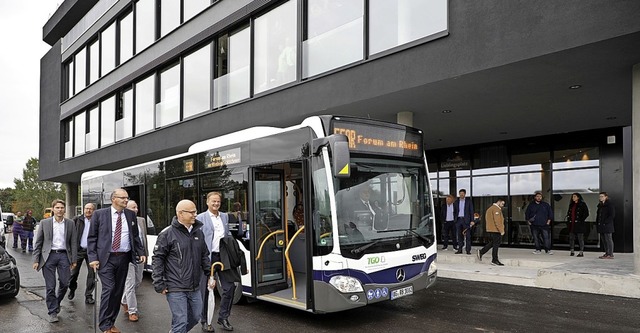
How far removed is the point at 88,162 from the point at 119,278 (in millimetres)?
22453

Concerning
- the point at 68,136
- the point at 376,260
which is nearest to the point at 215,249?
the point at 376,260

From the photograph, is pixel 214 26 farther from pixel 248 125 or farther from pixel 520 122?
pixel 520 122

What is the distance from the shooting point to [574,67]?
888 centimetres

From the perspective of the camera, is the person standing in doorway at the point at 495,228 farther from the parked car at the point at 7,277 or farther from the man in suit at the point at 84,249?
the parked car at the point at 7,277

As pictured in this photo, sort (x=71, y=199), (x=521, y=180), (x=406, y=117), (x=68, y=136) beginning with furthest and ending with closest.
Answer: (x=71, y=199), (x=68, y=136), (x=521, y=180), (x=406, y=117)

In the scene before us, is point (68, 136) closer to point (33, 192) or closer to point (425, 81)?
point (425, 81)

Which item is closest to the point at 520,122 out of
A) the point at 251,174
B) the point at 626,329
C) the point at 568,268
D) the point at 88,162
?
the point at 568,268

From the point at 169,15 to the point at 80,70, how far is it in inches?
492

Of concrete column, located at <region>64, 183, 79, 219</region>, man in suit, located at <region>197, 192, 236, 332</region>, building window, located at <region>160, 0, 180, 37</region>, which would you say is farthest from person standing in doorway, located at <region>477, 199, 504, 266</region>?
concrete column, located at <region>64, 183, 79, 219</region>

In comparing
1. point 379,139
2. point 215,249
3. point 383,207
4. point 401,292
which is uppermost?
point 379,139

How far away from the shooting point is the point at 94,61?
2773 cm

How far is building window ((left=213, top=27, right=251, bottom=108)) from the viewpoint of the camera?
52.9 feet

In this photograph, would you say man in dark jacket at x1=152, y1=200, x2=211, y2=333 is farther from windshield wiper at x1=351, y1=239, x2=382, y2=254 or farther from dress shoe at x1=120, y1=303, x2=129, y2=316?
dress shoe at x1=120, y1=303, x2=129, y2=316

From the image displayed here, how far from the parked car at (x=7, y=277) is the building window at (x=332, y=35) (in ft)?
26.9
